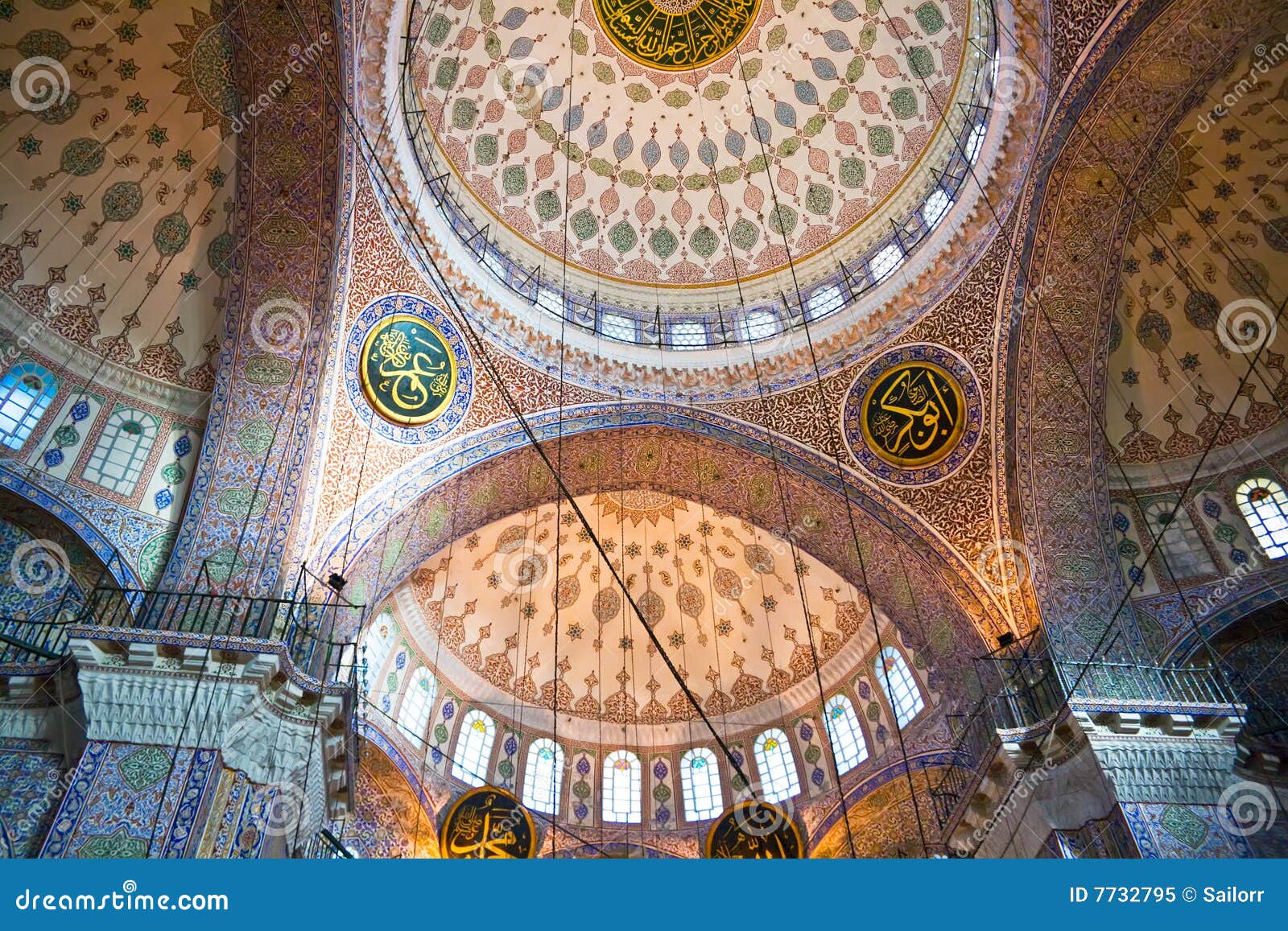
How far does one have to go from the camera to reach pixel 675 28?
468 inches

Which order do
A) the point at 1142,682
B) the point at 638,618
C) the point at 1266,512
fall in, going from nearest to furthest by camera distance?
the point at 1142,682 → the point at 1266,512 → the point at 638,618

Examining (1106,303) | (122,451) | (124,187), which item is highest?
(124,187)

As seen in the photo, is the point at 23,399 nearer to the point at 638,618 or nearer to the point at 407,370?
the point at 407,370

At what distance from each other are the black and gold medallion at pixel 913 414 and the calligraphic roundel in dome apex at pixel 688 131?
2043mm

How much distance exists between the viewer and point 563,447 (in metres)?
10.5

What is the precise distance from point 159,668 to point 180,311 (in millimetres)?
3930

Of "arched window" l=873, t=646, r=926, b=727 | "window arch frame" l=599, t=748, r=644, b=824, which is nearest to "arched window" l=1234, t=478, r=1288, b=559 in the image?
"arched window" l=873, t=646, r=926, b=727

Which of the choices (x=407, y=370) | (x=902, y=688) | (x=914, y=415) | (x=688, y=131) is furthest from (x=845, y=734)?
(x=688, y=131)

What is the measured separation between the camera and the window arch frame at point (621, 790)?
12453 mm

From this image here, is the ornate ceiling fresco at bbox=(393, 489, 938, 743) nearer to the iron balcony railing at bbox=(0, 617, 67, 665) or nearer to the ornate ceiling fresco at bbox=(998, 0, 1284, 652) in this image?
the ornate ceiling fresco at bbox=(998, 0, 1284, 652)

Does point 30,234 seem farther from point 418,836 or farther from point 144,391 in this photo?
point 418,836

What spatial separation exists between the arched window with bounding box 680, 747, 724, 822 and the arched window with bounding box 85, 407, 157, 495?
319 inches

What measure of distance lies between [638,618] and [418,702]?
10.2ft

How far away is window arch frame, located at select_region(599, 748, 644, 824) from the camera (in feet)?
40.9
